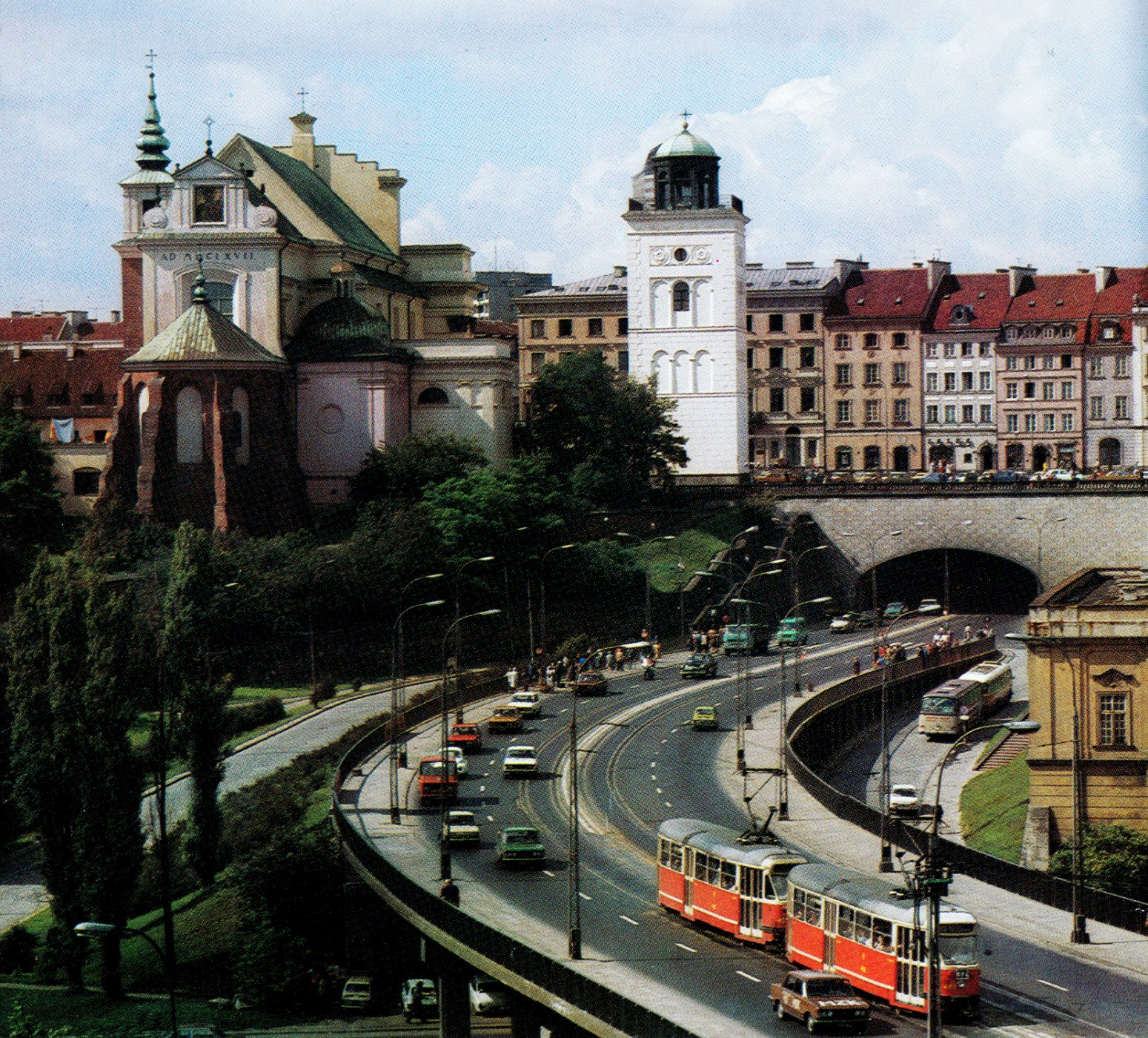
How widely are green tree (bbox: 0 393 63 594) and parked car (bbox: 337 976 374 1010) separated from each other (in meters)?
50.9

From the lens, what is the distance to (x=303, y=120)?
492ft

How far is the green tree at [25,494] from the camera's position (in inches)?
4658

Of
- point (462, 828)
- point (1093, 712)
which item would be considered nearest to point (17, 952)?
point (462, 828)

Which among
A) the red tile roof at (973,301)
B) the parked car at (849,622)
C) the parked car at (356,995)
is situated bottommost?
the parked car at (356,995)

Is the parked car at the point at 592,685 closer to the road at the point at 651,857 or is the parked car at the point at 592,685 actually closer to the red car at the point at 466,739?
the road at the point at 651,857

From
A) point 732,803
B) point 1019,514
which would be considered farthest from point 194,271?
point 732,803

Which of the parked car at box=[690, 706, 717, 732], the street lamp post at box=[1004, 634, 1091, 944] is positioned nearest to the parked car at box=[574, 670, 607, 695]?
the parked car at box=[690, 706, 717, 732]

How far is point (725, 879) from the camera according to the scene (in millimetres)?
56938

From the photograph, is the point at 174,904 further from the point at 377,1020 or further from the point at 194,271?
the point at 194,271

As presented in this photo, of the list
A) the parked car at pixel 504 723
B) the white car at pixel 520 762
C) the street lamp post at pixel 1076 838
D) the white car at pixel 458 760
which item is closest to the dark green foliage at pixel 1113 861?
the street lamp post at pixel 1076 838

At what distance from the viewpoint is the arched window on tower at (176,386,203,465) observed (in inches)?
4791

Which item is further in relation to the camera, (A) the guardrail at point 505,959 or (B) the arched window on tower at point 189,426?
(B) the arched window on tower at point 189,426

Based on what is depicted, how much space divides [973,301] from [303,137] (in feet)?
189

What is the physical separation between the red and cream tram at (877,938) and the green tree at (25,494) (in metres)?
70.8
